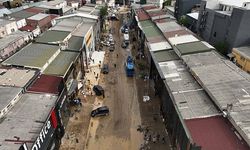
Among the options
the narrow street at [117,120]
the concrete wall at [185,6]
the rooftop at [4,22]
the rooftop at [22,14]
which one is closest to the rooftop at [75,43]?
the narrow street at [117,120]

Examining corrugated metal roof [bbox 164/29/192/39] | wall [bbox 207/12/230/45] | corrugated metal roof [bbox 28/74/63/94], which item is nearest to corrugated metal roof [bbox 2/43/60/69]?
corrugated metal roof [bbox 28/74/63/94]

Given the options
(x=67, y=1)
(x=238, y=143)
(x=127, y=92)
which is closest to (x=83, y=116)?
(x=127, y=92)

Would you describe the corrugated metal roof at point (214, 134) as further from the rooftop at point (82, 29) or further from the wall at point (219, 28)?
the rooftop at point (82, 29)

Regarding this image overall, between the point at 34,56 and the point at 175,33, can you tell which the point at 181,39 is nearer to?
the point at 175,33

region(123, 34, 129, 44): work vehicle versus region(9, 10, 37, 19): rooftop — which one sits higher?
region(9, 10, 37, 19): rooftop

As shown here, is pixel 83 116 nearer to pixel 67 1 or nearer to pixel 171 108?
pixel 171 108

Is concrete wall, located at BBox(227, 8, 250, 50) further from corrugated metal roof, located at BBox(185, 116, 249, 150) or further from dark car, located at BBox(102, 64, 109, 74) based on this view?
dark car, located at BBox(102, 64, 109, 74)
